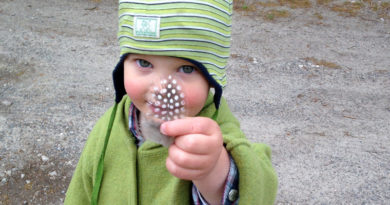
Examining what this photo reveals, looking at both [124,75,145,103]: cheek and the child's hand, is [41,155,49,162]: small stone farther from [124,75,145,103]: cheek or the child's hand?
the child's hand

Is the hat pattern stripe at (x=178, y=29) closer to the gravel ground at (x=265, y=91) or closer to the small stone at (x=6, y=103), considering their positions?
the gravel ground at (x=265, y=91)

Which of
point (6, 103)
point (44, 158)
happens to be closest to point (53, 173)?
point (44, 158)

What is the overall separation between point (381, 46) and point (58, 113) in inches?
180

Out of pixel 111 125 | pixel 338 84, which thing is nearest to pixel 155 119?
pixel 111 125

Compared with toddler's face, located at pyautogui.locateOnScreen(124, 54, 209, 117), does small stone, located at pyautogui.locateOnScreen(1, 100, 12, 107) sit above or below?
below

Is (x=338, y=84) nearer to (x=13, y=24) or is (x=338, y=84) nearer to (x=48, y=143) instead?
(x=48, y=143)

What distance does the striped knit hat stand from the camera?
1.21m

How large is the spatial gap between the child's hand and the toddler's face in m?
0.14

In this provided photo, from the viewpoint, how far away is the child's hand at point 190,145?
1.02 meters

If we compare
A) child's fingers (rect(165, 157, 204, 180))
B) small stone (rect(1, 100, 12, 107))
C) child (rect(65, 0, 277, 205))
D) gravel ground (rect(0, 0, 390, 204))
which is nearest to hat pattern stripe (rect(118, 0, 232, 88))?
child (rect(65, 0, 277, 205))

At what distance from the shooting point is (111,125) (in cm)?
173

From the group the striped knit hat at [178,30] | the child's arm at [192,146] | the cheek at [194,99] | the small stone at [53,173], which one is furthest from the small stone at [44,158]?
the child's arm at [192,146]

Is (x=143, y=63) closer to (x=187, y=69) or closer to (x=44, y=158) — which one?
(x=187, y=69)

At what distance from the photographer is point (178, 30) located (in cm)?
121
